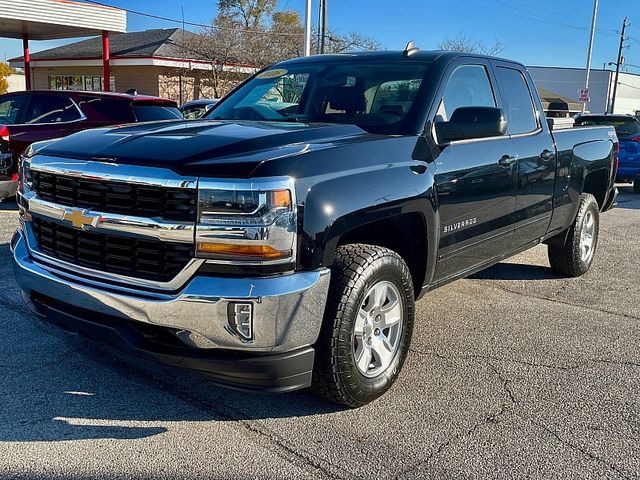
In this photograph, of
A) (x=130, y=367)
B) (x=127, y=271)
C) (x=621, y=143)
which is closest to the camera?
(x=127, y=271)

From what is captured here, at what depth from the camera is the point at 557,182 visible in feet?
17.7

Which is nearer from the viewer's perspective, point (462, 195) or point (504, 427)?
point (504, 427)

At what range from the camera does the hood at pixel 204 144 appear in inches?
113

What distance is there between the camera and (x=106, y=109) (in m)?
9.55

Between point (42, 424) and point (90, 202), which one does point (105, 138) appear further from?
point (42, 424)

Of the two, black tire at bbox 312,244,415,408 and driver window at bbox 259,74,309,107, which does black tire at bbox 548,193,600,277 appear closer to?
driver window at bbox 259,74,309,107

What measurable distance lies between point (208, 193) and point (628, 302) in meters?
4.31

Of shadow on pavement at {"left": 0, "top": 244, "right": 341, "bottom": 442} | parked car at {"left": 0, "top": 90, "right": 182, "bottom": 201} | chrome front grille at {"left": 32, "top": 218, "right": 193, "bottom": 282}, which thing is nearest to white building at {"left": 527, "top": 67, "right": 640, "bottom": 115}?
parked car at {"left": 0, "top": 90, "right": 182, "bottom": 201}

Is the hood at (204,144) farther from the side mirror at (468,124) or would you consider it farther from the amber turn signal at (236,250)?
the side mirror at (468,124)

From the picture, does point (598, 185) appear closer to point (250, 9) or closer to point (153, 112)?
point (153, 112)

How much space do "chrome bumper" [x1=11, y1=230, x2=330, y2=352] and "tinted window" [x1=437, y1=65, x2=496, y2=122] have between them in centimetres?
174

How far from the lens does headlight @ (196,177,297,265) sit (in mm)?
2783

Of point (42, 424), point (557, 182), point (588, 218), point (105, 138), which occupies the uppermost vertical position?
point (105, 138)

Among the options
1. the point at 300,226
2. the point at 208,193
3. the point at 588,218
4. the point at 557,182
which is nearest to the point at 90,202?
the point at 208,193
